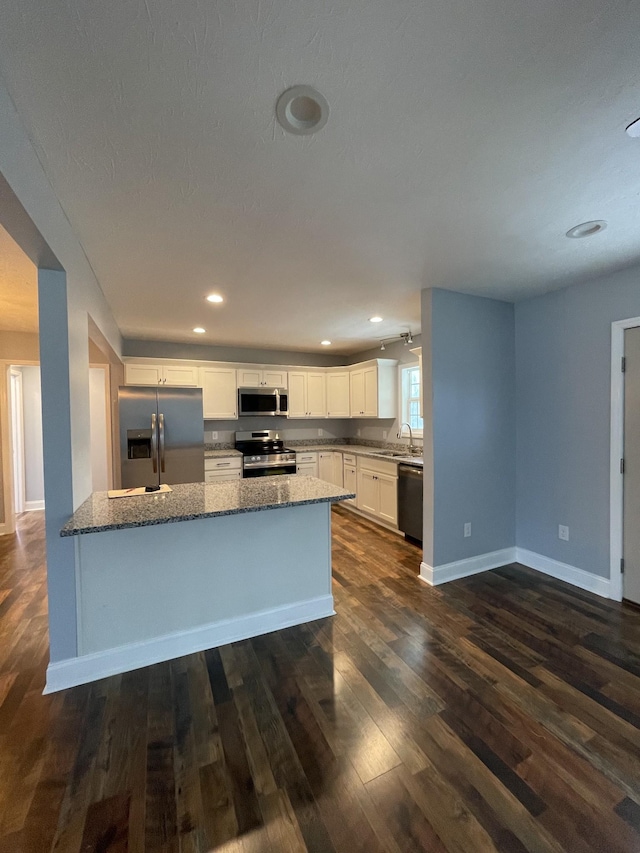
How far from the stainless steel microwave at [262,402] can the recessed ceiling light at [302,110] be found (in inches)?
165

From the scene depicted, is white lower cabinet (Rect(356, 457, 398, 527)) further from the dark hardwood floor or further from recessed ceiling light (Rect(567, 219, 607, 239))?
recessed ceiling light (Rect(567, 219, 607, 239))

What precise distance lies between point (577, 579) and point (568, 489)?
749 mm

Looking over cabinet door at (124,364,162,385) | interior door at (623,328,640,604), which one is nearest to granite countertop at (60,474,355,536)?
interior door at (623,328,640,604)

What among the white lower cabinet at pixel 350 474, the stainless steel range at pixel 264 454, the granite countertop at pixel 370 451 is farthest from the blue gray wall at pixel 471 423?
the stainless steel range at pixel 264 454

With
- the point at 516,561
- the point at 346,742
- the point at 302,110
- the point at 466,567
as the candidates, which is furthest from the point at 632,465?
the point at 302,110

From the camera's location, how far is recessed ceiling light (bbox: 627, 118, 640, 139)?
1.29m

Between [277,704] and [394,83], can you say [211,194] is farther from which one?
[277,704]

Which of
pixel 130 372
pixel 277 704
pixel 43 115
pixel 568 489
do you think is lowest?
pixel 277 704

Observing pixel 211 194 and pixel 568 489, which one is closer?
pixel 211 194

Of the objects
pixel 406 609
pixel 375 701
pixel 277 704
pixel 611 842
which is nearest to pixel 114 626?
→ pixel 277 704

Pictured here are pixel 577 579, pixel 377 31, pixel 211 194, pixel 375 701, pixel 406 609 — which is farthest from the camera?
pixel 577 579

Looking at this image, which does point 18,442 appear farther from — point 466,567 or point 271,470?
point 466,567

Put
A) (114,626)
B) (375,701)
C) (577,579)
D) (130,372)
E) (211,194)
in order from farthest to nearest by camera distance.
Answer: (130,372) < (577,579) < (114,626) < (375,701) < (211,194)

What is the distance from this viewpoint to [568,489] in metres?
3.05
